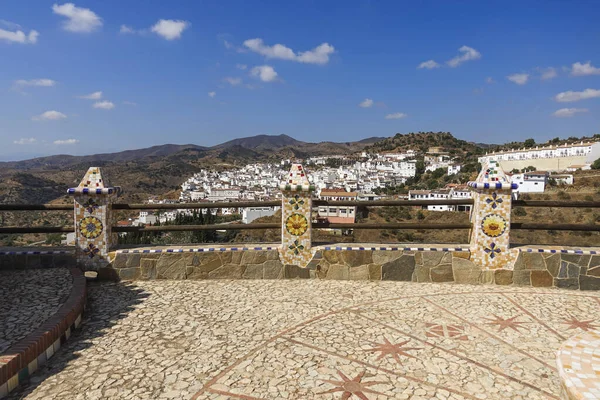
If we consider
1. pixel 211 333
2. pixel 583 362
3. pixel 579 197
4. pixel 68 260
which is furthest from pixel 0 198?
pixel 579 197

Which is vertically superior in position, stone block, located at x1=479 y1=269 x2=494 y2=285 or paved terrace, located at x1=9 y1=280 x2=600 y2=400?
stone block, located at x1=479 y1=269 x2=494 y2=285

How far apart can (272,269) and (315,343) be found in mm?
2427

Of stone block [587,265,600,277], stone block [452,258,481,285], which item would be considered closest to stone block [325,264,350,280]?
stone block [452,258,481,285]

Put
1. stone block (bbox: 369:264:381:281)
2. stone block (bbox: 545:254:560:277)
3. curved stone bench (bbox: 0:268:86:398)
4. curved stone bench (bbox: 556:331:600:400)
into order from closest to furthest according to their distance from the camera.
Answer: curved stone bench (bbox: 556:331:600:400), curved stone bench (bbox: 0:268:86:398), stone block (bbox: 545:254:560:277), stone block (bbox: 369:264:381:281)

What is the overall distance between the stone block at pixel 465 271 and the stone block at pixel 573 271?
3.90ft

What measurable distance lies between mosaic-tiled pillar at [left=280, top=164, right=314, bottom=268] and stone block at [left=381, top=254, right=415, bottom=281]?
1.17 meters

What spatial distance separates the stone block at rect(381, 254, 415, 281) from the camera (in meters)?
5.98

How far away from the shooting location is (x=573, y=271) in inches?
222

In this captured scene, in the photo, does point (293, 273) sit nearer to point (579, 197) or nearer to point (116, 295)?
point (116, 295)

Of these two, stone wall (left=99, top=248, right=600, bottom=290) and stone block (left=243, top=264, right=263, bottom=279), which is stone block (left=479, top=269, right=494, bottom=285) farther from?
stone block (left=243, top=264, right=263, bottom=279)

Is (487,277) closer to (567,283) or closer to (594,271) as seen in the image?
(567,283)

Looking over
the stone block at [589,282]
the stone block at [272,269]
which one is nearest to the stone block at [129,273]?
the stone block at [272,269]

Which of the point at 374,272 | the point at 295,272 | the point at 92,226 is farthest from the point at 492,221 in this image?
the point at 92,226

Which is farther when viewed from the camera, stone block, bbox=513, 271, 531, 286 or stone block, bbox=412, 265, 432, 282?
stone block, bbox=412, 265, 432, 282
